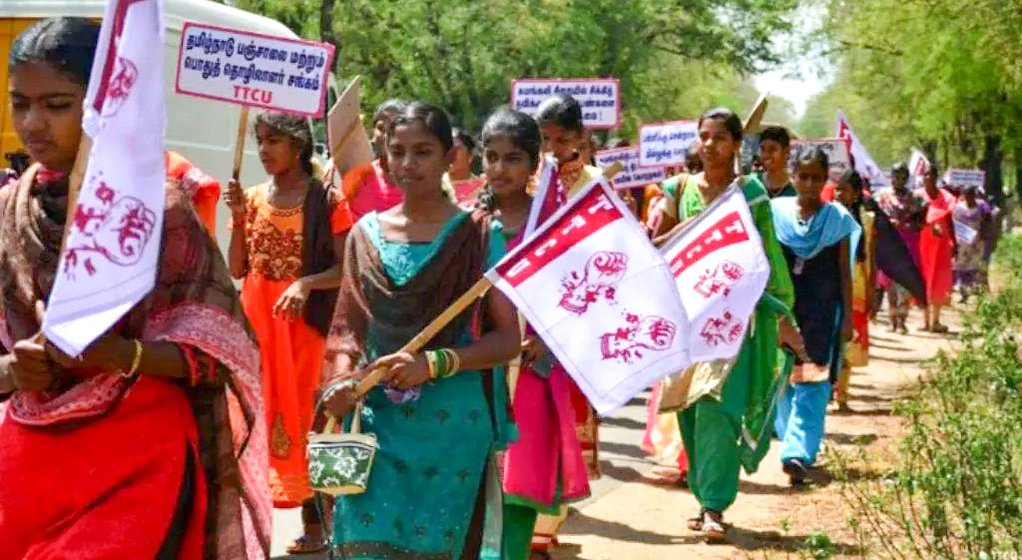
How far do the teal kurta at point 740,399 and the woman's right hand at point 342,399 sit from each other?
331 cm

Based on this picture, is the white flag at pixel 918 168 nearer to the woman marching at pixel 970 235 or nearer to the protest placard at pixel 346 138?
the woman marching at pixel 970 235

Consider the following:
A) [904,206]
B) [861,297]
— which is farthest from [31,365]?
[904,206]

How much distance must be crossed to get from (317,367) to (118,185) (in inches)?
161

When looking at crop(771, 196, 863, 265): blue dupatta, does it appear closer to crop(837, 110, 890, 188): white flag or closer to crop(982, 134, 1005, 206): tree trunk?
crop(837, 110, 890, 188): white flag

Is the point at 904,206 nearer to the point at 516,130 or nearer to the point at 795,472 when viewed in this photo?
the point at 795,472

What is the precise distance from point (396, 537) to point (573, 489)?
175cm

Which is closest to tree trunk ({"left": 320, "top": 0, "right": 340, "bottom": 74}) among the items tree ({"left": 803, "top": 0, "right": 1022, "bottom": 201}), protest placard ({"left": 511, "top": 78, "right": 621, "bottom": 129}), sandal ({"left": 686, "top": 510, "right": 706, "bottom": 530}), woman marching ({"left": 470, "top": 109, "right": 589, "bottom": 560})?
tree ({"left": 803, "top": 0, "right": 1022, "bottom": 201})

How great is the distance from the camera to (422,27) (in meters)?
26.4

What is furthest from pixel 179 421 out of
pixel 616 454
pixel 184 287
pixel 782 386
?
pixel 616 454

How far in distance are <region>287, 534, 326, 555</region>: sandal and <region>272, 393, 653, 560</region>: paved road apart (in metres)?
0.05

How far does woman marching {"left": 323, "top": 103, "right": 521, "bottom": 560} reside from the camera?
4.69 metres

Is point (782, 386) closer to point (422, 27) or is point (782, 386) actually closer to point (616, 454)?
point (616, 454)

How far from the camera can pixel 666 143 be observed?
Result: 12102 mm

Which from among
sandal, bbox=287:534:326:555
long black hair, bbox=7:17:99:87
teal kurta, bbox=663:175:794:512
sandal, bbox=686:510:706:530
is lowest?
sandal, bbox=686:510:706:530
